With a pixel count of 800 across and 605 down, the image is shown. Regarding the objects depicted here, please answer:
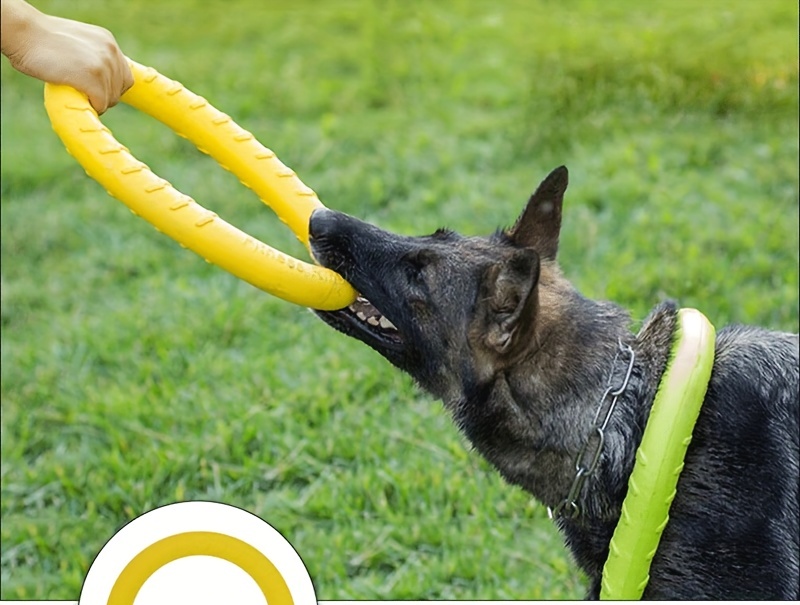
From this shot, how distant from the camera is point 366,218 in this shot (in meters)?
7.69

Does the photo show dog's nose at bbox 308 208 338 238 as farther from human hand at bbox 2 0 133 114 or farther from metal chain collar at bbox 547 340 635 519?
metal chain collar at bbox 547 340 635 519

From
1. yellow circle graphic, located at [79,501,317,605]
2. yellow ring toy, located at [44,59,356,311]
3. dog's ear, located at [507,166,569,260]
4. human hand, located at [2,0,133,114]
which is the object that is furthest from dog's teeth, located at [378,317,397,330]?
yellow circle graphic, located at [79,501,317,605]

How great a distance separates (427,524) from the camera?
501 cm

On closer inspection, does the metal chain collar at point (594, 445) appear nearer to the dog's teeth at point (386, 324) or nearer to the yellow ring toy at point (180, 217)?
the dog's teeth at point (386, 324)

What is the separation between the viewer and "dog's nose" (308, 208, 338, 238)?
12.9 feet

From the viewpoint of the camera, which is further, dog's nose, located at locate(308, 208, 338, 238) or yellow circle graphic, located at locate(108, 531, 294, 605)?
dog's nose, located at locate(308, 208, 338, 238)

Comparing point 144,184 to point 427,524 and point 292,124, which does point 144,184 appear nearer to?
point 427,524

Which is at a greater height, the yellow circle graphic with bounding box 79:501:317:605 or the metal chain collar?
the yellow circle graphic with bounding box 79:501:317:605

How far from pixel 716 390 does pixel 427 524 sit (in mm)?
1672

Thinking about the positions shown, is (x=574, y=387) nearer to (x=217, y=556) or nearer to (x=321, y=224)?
(x=321, y=224)

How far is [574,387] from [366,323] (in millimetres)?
765

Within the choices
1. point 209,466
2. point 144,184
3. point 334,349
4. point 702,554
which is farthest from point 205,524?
point 334,349

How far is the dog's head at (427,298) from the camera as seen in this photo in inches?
152

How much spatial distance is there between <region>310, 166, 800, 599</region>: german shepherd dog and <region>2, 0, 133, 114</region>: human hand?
87cm
